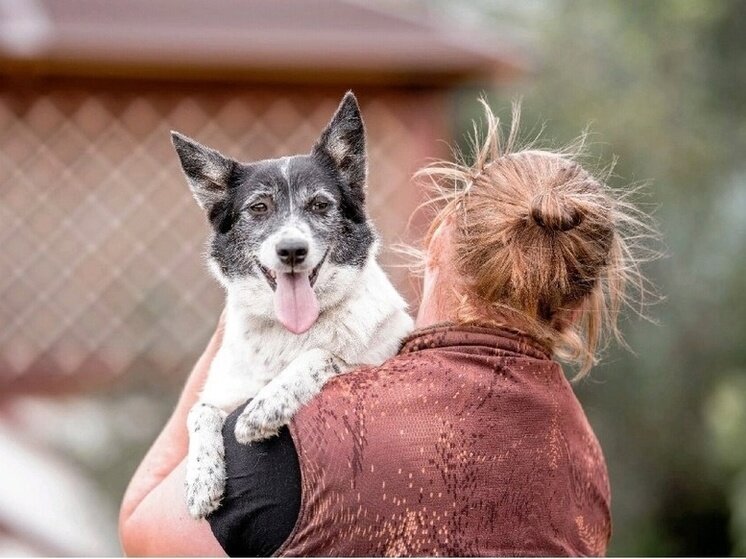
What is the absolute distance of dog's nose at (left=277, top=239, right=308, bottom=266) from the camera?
251 centimetres

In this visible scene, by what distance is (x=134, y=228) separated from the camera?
25.2 feet

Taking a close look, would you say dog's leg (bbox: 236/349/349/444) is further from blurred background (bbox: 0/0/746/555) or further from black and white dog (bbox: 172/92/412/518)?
blurred background (bbox: 0/0/746/555)

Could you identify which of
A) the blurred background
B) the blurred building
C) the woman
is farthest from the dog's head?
the blurred building

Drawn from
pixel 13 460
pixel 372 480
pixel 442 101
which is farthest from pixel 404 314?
pixel 13 460

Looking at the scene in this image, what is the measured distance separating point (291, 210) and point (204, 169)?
0.74 feet

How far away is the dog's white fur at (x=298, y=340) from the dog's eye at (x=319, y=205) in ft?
0.47

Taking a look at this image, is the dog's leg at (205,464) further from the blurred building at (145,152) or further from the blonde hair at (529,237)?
the blurred building at (145,152)

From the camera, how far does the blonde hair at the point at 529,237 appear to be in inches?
90.1

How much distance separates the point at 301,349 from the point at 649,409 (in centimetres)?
776

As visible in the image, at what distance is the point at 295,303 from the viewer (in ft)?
8.26

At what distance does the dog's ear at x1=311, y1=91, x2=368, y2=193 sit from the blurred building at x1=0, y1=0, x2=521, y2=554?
13.5 feet


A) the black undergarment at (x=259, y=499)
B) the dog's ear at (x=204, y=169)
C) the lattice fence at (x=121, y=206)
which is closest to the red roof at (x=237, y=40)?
the lattice fence at (x=121, y=206)

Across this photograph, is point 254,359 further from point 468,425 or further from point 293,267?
point 468,425

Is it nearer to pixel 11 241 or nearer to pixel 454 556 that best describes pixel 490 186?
pixel 454 556
